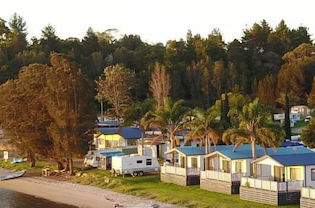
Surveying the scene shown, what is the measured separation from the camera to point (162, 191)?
133 feet

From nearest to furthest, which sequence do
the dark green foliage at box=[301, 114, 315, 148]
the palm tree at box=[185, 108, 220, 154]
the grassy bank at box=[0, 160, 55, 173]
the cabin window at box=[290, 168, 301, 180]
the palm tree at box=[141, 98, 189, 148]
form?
the cabin window at box=[290, 168, 301, 180], the palm tree at box=[185, 108, 220, 154], the palm tree at box=[141, 98, 189, 148], the dark green foliage at box=[301, 114, 315, 148], the grassy bank at box=[0, 160, 55, 173]

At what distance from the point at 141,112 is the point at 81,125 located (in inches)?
231

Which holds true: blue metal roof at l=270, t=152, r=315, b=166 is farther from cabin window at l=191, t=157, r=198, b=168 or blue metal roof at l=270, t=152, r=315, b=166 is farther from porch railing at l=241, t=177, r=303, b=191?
cabin window at l=191, t=157, r=198, b=168

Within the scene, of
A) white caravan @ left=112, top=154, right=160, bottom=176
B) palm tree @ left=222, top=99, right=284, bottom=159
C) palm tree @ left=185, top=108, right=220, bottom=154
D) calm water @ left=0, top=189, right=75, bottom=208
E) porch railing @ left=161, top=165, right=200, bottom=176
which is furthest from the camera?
white caravan @ left=112, top=154, right=160, bottom=176

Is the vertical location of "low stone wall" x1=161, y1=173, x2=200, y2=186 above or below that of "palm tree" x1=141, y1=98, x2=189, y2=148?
below

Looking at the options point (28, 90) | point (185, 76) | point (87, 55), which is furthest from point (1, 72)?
point (28, 90)

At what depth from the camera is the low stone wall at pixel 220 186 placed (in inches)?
1484

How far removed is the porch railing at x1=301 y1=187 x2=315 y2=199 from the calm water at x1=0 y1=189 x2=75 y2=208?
15996mm

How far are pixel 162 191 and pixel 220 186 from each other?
4164mm

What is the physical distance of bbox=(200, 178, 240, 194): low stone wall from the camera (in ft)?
124

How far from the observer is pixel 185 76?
360ft

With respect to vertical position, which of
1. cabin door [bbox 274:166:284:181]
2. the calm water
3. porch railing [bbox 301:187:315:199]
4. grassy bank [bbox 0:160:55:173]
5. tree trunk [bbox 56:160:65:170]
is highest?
cabin door [bbox 274:166:284:181]

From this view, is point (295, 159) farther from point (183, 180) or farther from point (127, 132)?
point (127, 132)

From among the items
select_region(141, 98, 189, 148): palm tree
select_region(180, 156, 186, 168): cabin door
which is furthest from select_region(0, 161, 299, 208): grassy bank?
select_region(141, 98, 189, 148): palm tree
